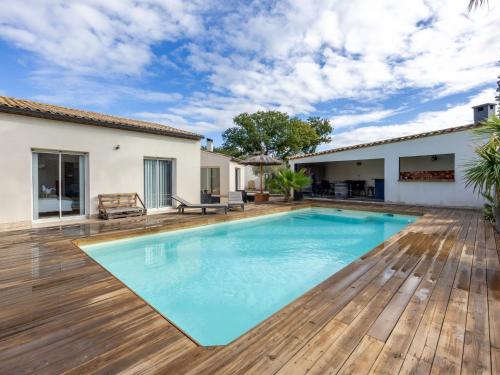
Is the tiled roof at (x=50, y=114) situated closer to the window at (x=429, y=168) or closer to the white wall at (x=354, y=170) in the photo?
the window at (x=429, y=168)

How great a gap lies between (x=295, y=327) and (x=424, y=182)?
11.7 meters

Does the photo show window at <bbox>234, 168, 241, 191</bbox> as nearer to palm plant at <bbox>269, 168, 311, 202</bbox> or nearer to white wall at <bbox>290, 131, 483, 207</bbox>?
palm plant at <bbox>269, 168, 311, 202</bbox>

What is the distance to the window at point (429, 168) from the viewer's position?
1167cm

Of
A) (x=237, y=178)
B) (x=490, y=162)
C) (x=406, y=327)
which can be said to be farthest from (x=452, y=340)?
(x=237, y=178)

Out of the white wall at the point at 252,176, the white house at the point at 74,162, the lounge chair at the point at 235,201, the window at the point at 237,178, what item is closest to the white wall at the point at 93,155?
the white house at the point at 74,162

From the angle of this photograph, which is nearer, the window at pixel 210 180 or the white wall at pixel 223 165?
the white wall at pixel 223 165

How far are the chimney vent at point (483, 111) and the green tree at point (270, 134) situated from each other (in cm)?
1888

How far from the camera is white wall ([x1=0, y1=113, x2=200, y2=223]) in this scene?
22.4ft

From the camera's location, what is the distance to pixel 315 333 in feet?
7.38

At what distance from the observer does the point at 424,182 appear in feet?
37.3

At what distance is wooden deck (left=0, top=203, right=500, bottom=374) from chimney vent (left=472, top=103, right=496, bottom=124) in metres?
9.79

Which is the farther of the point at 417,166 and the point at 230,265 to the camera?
the point at 417,166

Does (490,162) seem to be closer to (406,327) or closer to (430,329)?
(430,329)

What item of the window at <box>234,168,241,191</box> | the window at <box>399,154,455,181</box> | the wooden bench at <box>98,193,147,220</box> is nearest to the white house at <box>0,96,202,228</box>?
the wooden bench at <box>98,193,147,220</box>
